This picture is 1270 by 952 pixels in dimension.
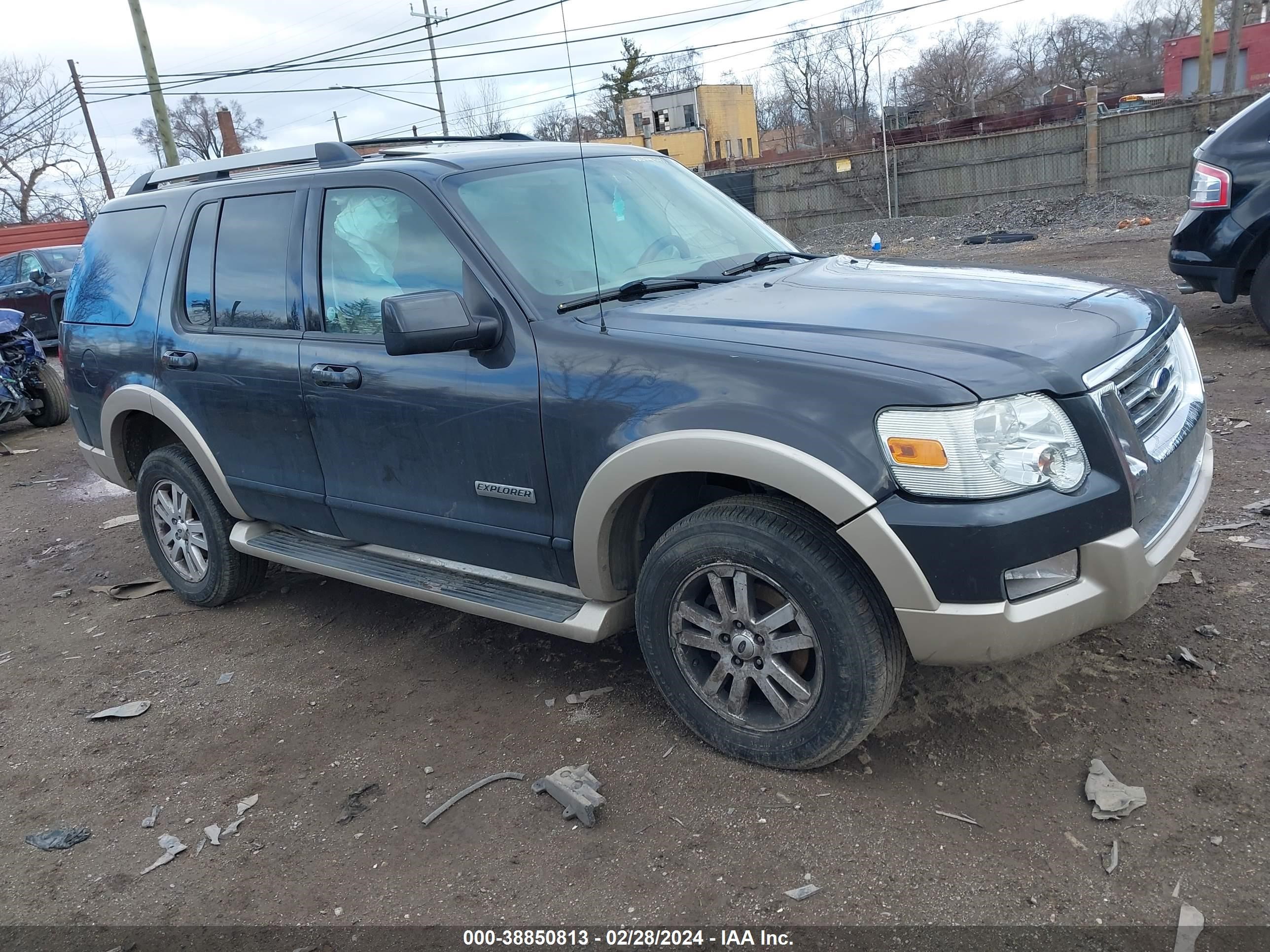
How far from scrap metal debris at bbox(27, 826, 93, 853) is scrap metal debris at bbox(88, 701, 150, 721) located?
0.78m

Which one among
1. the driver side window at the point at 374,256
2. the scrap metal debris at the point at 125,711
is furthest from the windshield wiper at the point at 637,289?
the scrap metal debris at the point at 125,711

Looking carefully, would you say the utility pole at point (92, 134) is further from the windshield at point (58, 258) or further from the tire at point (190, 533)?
the tire at point (190, 533)

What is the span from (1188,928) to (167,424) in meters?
4.36

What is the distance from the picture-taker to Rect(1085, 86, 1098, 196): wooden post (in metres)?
20.5

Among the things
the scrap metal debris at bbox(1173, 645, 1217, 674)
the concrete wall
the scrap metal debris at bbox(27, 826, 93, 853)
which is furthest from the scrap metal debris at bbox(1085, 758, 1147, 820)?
the concrete wall

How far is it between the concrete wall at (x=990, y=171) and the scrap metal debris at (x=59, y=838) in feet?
57.6

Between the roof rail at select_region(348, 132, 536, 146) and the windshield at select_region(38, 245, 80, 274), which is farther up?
the roof rail at select_region(348, 132, 536, 146)

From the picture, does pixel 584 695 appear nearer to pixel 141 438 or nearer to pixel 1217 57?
pixel 141 438

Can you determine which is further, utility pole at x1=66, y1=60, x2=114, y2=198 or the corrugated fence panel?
utility pole at x1=66, y1=60, x2=114, y2=198

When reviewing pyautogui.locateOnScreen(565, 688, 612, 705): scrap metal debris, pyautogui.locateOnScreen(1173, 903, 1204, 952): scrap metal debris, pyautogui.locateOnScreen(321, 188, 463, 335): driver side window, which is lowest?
pyautogui.locateOnScreen(565, 688, 612, 705): scrap metal debris

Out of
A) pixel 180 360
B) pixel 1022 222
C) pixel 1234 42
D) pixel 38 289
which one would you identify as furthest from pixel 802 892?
pixel 1234 42

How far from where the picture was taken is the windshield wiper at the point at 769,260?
3.75 meters

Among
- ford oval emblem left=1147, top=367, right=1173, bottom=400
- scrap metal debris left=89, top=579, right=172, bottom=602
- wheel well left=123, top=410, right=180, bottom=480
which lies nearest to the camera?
ford oval emblem left=1147, top=367, right=1173, bottom=400

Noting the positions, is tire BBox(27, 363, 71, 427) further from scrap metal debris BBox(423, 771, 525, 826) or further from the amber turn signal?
the amber turn signal
